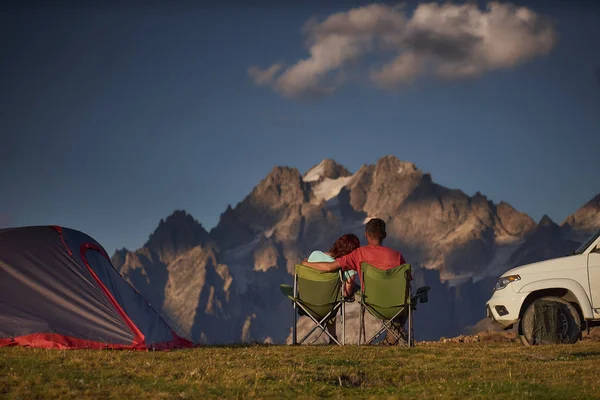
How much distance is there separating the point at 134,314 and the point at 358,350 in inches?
185

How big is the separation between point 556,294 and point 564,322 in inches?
25.0

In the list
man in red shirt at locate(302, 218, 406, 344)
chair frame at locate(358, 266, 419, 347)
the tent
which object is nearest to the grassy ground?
the tent

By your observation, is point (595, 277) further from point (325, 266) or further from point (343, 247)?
point (325, 266)

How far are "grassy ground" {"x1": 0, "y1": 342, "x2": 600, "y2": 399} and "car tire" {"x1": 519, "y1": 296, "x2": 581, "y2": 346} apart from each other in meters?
2.01

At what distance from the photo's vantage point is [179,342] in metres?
15.4

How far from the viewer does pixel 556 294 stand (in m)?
16.2

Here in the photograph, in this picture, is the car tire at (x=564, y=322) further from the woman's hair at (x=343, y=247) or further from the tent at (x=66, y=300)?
the tent at (x=66, y=300)

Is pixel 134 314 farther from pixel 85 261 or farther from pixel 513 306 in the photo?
pixel 513 306

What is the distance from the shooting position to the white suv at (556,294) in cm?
1557

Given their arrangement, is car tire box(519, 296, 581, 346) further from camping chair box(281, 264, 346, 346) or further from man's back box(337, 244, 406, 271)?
camping chair box(281, 264, 346, 346)

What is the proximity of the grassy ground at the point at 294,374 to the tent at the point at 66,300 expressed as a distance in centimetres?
108

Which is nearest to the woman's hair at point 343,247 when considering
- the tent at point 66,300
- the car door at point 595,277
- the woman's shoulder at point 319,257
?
the woman's shoulder at point 319,257

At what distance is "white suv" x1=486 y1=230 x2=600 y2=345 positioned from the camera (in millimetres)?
15570

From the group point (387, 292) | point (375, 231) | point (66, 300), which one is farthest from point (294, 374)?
point (375, 231)
